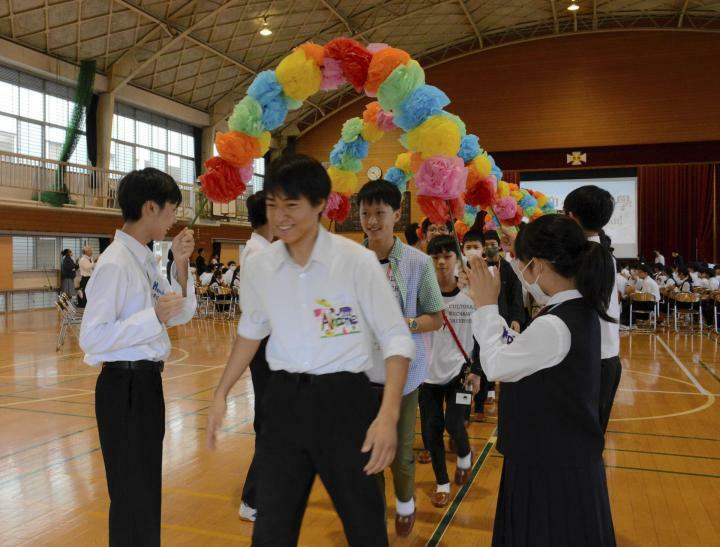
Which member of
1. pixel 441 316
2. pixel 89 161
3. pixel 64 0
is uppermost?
pixel 64 0

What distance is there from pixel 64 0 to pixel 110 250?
49.5ft

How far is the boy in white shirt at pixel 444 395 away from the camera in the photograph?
369 cm

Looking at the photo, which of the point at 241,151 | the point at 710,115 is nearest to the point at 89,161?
the point at 241,151

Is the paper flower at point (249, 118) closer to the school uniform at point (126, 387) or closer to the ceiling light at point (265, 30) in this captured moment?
the school uniform at point (126, 387)

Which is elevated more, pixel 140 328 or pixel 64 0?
pixel 64 0

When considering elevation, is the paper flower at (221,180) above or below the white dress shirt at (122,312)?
above

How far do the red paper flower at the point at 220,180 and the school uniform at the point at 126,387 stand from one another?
1744 mm

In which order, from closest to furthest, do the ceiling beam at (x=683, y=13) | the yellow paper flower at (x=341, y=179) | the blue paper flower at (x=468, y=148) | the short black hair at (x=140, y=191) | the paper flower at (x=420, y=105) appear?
the short black hair at (x=140, y=191) < the paper flower at (x=420, y=105) < the yellow paper flower at (x=341, y=179) < the blue paper flower at (x=468, y=148) < the ceiling beam at (x=683, y=13)

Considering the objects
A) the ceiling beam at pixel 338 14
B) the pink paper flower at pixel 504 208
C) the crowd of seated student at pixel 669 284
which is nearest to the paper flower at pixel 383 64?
the pink paper flower at pixel 504 208

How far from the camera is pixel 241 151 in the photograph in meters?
4.14

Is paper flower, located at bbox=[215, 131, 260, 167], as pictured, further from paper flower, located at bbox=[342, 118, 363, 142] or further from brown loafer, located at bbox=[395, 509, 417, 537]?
brown loafer, located at bbox=[395, 509, 417, 537]

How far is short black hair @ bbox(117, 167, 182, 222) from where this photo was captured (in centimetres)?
249

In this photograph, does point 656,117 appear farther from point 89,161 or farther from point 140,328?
point 140,328

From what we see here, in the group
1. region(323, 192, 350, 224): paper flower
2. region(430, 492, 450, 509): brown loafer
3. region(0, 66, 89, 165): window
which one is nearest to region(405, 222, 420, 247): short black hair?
region(323, 192, 350, 224): paper flower
